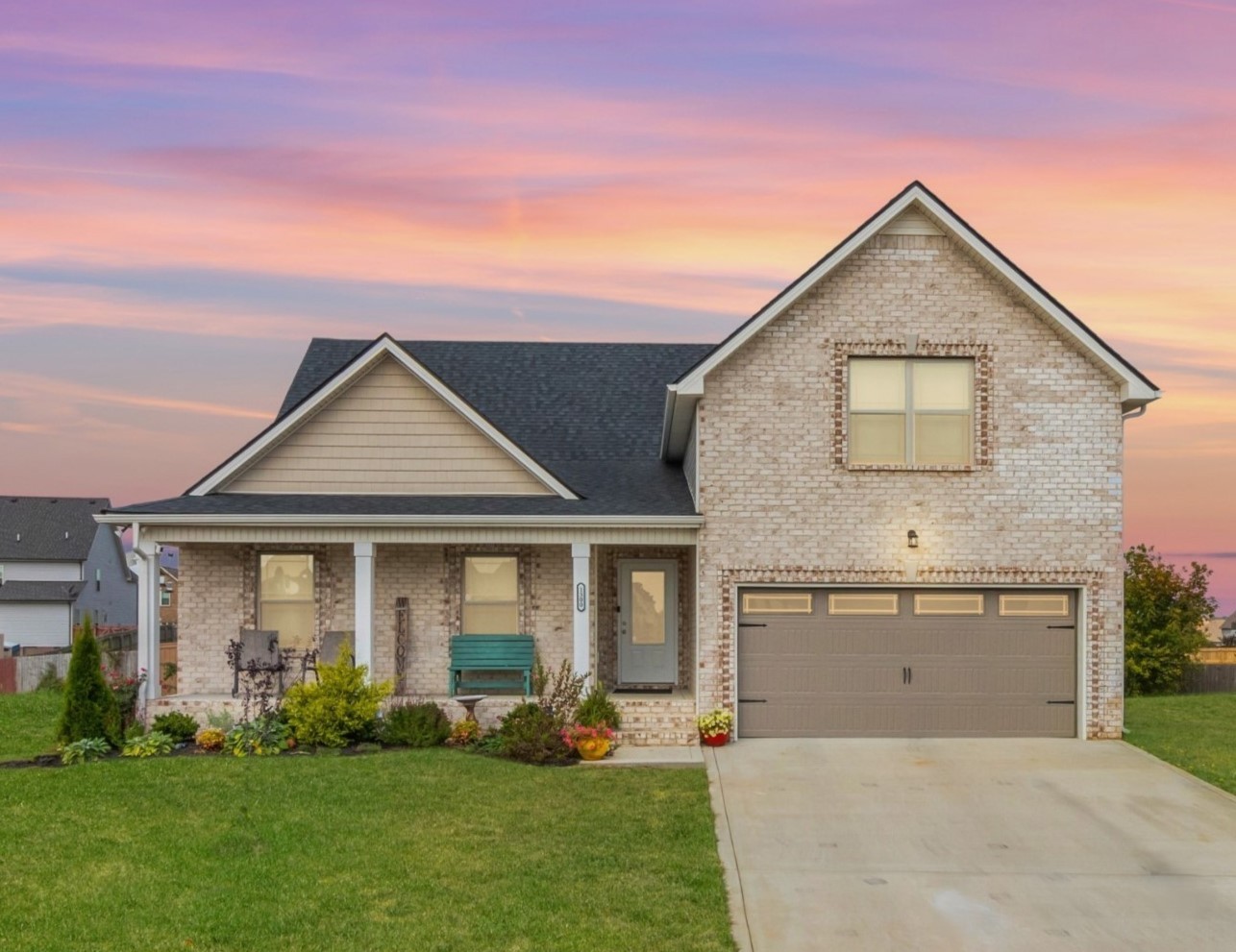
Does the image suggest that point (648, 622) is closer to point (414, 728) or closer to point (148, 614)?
point (414, 728)

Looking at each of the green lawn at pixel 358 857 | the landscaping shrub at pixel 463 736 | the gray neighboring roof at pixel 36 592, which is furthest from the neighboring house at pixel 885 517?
the gray neighboring roof at pixel 36 592

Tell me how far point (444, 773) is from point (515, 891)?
498 cm

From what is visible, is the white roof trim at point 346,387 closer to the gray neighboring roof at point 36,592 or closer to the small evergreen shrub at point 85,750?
the small evergreen shrub at point 85,750

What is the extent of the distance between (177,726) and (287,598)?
3064 mm

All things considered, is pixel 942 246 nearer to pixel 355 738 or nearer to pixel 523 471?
pixel 523 471

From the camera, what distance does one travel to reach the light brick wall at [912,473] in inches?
671

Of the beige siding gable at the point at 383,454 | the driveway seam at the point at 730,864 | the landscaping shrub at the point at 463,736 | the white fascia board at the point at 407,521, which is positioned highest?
the beige siding gable at the point at 383,454

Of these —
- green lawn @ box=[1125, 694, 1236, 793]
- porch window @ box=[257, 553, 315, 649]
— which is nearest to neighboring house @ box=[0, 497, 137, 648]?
porch window @ box=[257, 553, 315, 649]

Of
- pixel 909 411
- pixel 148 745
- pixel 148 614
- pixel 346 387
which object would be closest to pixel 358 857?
pixel 148 745

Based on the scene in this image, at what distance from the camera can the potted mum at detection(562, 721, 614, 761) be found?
51.5ft

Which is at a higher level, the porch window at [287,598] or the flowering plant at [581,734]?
the porch window at [287,598]

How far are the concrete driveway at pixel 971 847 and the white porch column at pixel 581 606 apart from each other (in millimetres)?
2488

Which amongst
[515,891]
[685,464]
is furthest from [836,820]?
[685,464]

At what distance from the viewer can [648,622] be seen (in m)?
20.0
